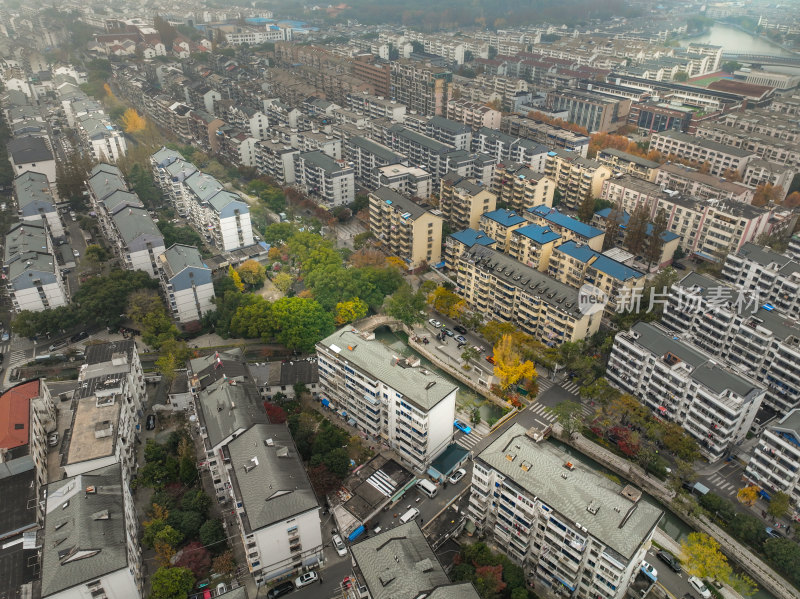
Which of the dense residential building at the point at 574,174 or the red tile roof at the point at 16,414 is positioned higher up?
the dense residential building at the point at 574,174

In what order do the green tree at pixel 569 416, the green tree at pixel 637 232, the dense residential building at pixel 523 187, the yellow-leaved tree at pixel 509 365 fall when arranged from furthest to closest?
the dense residential building at pixel 523 187, the green tree at pixel 637 232, the yellow-leaved tree at pixel 509 365, the green tree at pixel 569 416

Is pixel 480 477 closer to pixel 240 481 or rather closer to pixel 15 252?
pixel 240 481

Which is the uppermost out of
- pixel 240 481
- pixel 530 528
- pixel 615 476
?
pixel 240 481

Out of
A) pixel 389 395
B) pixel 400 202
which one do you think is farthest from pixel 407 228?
pixel 389 395

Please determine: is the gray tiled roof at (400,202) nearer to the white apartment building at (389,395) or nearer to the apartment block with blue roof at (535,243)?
the apartment block with blue roof at (535,243)

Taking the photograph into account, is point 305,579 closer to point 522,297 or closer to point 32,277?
point 522,297

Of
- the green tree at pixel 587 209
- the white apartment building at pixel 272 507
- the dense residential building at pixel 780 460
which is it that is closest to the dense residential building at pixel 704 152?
the green tree at pixel 587 209

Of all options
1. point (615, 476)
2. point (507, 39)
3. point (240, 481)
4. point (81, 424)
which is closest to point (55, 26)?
point (507, 39)
